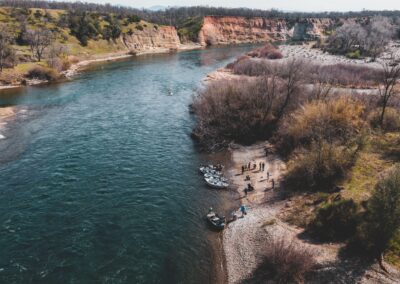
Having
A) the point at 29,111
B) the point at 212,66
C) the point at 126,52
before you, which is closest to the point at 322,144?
the point at 29,111

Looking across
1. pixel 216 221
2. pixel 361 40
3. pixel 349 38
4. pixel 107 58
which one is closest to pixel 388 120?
pixel 216 221

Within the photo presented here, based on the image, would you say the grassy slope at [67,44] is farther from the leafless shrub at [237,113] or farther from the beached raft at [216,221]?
the beached raft at [216,221]

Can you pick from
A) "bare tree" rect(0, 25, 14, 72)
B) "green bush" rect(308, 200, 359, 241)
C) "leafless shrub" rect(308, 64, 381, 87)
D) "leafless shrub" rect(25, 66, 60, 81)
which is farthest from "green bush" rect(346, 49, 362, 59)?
"bare tree" rect(0, 25, 14, 72)

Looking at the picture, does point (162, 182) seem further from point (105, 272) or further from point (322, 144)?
point (322, 144)

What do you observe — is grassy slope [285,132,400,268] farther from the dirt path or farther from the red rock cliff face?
the red rock cliff face

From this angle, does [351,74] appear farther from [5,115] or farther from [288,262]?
[5,115]

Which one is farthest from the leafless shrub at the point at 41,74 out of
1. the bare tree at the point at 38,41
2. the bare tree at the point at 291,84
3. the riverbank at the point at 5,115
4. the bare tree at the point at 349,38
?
the bare tree at the point at 349,38
